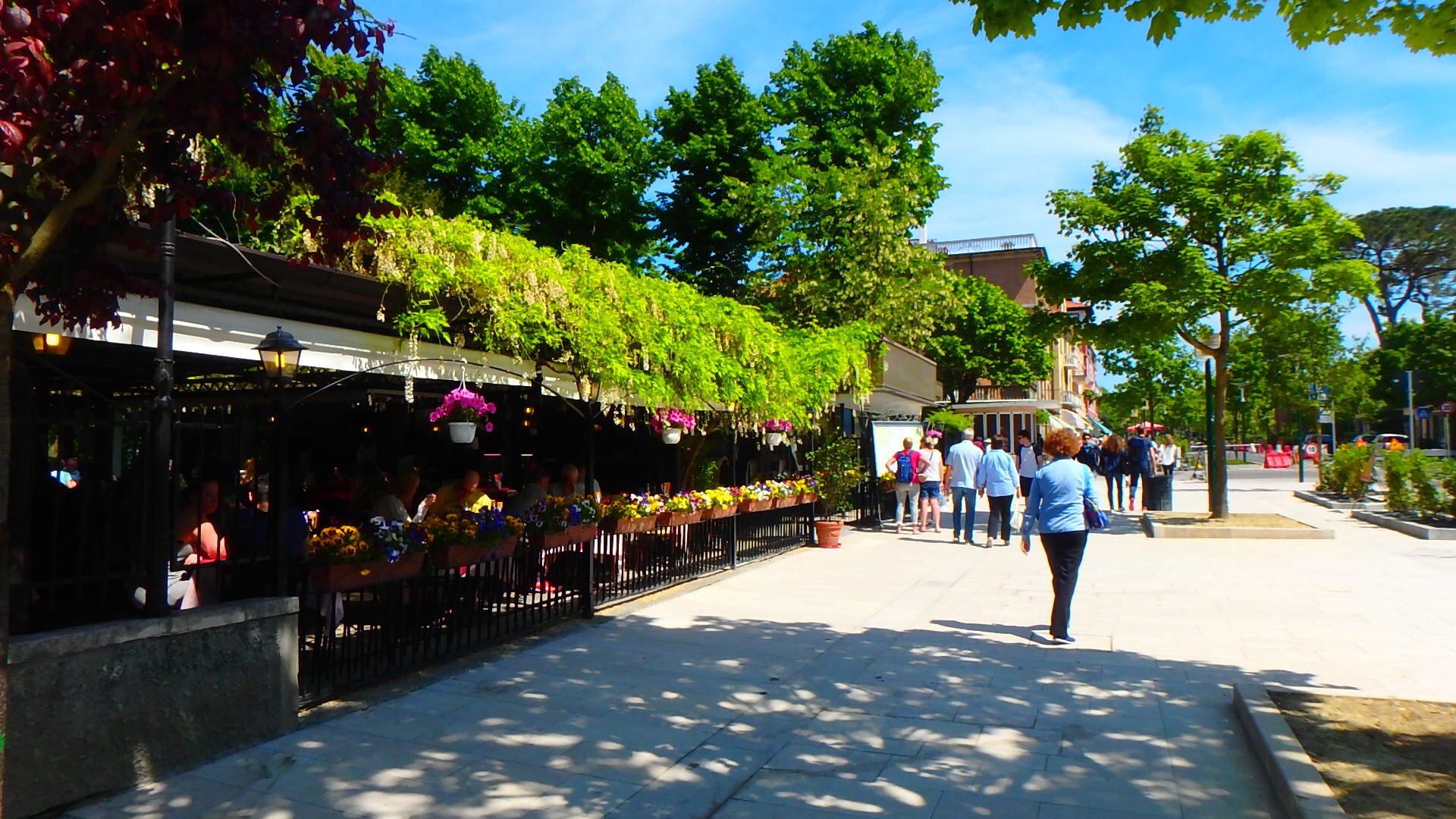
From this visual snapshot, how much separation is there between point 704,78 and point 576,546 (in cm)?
1978

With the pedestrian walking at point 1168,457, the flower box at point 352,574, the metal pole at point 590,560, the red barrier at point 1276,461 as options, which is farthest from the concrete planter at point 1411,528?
the red barrier at point 1276,461

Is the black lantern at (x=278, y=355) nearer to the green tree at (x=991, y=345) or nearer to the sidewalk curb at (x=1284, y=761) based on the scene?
the sidewalk curb at (x=1284, y=761)

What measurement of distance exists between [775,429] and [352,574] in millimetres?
7944

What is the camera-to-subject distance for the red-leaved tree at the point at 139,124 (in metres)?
2.92

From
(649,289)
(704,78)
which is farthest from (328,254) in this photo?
(704,78)

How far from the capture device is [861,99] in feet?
84.4

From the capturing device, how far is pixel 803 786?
479 cm

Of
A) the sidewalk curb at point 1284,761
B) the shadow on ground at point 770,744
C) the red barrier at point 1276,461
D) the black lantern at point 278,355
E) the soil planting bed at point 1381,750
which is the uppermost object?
the black lantern at point 278,355

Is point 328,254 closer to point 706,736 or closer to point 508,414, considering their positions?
point 706,736

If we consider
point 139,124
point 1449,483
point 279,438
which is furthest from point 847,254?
point 139,124

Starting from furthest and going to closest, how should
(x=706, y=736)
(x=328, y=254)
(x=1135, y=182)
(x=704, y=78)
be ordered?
(x=704, y=78) → (x=1135, y=182) → (x=706, y=736) → (x=328, y=254)

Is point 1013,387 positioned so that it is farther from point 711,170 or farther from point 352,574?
point 352,574

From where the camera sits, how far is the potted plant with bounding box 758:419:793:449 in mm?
13075

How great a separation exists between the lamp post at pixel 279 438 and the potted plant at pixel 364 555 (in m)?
0.38
